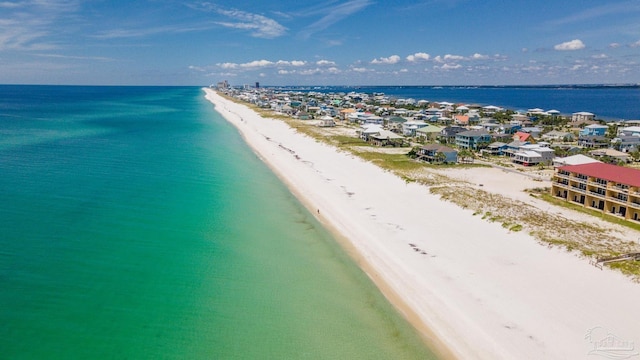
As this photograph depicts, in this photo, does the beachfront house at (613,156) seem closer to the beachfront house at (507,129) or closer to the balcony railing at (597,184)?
the balcony railing at (597,184)

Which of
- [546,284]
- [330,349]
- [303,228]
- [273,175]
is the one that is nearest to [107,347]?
[330,349]

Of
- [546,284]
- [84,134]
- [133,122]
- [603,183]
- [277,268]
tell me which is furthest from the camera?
[133,122]

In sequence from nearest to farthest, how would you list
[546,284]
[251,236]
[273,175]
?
[546,284] < [251,236] < [273,175]

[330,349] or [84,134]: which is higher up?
[84,134]

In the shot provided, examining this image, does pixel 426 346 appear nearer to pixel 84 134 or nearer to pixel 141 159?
pixel 141 159

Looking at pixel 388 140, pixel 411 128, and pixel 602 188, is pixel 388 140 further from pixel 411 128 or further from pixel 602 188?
pixel 602 188

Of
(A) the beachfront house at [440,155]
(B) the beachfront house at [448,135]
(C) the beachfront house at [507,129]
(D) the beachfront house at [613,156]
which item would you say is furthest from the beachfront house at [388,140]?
(D) the beachfront house at [613,156]
